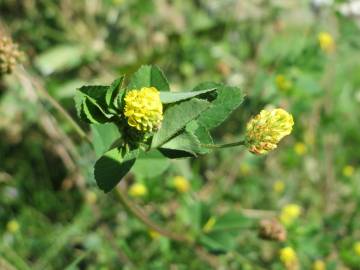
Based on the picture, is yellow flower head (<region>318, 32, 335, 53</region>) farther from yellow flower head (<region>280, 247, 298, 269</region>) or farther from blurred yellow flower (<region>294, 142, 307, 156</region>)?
yellow flower head (<region>280, 247, 298, 269</region>)

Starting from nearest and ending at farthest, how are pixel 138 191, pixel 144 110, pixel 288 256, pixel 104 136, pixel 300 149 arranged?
pixel 144 110 < pixel 104 136 < pixel 288 256 < pixel 138 191 < pixel 300 149

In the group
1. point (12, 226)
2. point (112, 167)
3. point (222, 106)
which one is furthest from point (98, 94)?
point (12, 226)

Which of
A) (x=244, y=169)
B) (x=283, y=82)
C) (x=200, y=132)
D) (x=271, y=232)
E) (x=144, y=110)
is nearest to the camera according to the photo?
(x=144, y=110)

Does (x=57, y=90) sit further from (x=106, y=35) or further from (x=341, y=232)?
(x=341, y=232)

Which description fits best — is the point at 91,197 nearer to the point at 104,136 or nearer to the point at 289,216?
the point at 289,216

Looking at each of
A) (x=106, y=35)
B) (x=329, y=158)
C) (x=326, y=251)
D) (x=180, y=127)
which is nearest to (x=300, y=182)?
(x=329, y=158)

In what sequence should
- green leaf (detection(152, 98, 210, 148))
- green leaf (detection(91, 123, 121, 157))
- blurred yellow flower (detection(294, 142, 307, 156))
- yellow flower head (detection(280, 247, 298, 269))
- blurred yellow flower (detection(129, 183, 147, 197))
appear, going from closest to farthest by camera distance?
green leaf (detection(152, 98, 210, 148)) < green leaf (detection(91, 123, 121, 157)) < yellow flower head (detection(280, 247, 298, 269)) < blurred yellow flower (detection(129, 183, 147, 197)) < blurred yellow flower (detection(294, 142, 307, 156))

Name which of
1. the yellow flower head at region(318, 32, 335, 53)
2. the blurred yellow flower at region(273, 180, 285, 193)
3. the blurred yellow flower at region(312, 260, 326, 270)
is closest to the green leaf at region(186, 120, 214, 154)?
the blurred yellow flower at region(312, 260, 326, 270)
